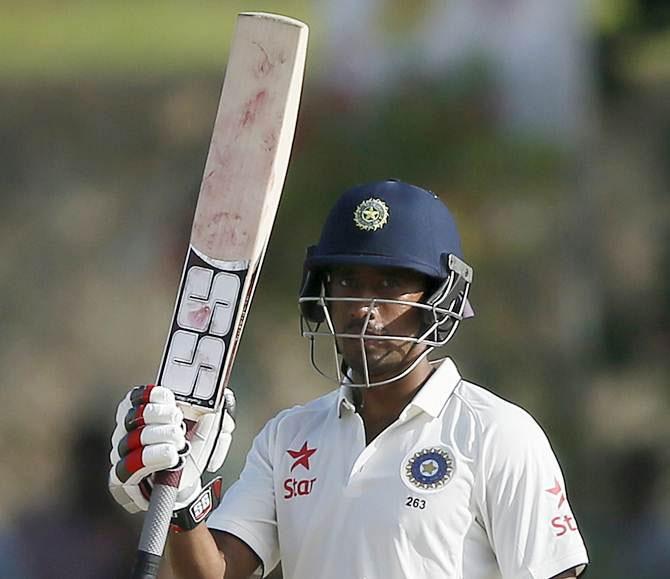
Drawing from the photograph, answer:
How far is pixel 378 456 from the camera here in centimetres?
245

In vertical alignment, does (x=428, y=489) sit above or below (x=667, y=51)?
below

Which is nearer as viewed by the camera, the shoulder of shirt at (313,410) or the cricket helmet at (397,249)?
the cricket helmet at (397,249)

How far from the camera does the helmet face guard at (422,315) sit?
2.44 metres

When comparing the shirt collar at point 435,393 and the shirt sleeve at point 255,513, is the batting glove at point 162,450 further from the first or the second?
the shirt collar at point 435,393

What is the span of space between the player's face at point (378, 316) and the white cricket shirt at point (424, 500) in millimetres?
72

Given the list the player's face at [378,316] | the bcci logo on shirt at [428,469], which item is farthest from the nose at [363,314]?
the bcci logo on shirt at [428,469]

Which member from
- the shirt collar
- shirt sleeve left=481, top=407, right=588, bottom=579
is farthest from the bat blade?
shirt sleeve left=481, top=407, right=588, bottom=579

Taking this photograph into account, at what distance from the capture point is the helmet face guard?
244 cm

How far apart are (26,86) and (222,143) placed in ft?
5.33

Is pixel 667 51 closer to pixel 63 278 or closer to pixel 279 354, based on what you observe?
pixel 279 354

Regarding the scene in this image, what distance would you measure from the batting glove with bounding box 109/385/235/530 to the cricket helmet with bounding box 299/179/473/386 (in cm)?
25

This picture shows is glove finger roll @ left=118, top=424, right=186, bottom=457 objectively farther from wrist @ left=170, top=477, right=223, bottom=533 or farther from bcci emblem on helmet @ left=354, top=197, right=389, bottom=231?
bcci emblem on helmet @ left=354, top=197, right=389, bottom=231

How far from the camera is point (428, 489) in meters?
2.36

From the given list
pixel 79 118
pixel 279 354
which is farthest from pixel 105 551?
pixel 79 118
